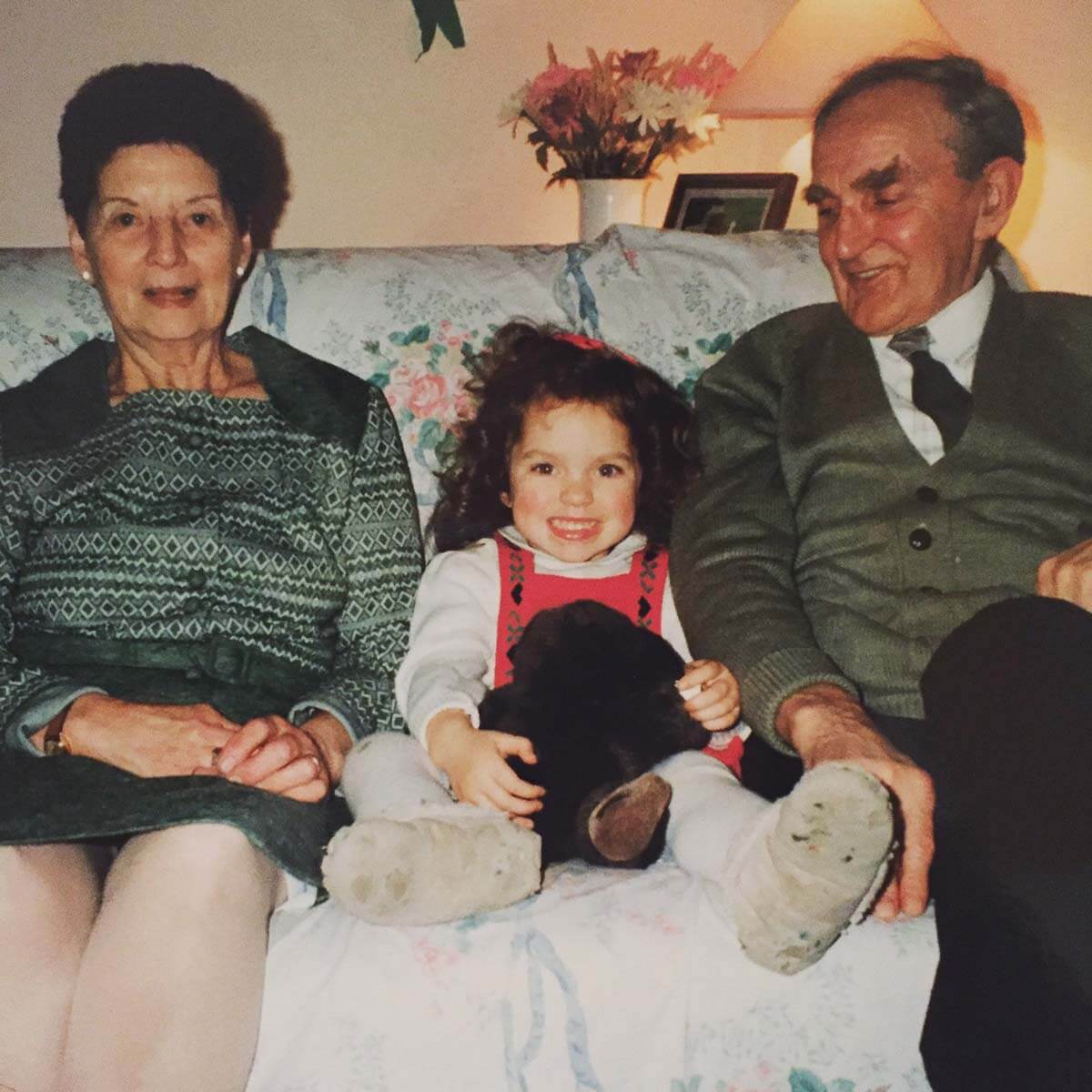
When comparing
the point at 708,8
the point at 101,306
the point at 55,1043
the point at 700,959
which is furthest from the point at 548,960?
the point at 708,8

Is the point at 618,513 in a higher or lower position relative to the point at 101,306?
lower

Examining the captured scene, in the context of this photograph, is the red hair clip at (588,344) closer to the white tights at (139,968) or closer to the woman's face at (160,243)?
the woman's face at (160,243)

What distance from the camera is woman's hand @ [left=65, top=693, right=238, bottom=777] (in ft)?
3.66

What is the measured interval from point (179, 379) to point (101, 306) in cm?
22

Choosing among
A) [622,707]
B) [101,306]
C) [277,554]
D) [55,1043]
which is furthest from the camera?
[101,306]

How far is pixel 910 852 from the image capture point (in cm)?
101

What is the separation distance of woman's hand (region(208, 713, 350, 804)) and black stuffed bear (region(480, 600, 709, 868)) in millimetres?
186

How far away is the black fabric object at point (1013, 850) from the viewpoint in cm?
80

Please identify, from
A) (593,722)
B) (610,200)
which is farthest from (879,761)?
(610,200)

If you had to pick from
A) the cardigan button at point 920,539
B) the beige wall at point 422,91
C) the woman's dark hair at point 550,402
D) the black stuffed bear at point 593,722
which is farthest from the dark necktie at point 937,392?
the beige wall at point 422,91

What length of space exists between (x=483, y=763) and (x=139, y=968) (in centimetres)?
36

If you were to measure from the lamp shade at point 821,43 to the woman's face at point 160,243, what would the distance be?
1.21 m

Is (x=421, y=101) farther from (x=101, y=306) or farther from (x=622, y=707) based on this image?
(x=622, y=707)

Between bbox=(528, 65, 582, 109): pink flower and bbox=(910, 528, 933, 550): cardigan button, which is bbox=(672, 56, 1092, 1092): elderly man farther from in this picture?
bbox=(528, 65, 582, 109): pink flower
